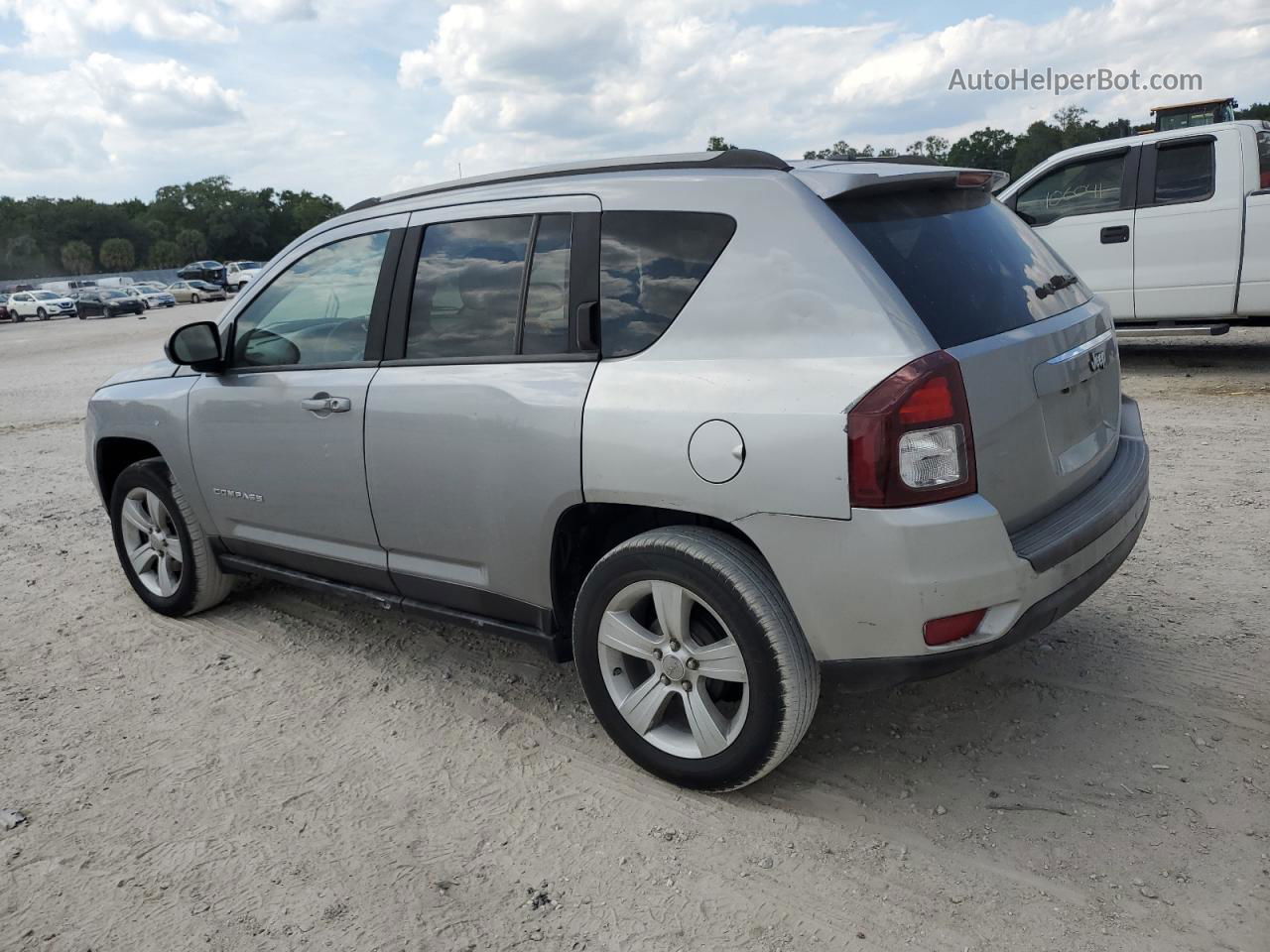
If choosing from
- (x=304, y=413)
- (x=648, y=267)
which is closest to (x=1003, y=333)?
(x=648, y=267)

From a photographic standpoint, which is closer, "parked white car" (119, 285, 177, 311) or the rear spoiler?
the rear spoiler

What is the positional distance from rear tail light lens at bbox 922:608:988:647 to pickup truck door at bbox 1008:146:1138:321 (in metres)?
7.49

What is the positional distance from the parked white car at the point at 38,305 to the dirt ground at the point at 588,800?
151 ft

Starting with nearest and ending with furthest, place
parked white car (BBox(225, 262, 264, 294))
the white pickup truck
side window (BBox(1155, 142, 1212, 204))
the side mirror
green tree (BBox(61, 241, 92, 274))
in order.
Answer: the side mirror, the white pickup truck, side window (BBox(1155, 142, 1212, 204)), parked white car (BBox(225, 262, 264, 294)), green tree (BBox(61, 241, 92, 274))

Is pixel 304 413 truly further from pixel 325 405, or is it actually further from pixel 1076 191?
pixel 1076 191

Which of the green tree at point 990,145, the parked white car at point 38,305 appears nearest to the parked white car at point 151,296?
the parked white car at point 38,305

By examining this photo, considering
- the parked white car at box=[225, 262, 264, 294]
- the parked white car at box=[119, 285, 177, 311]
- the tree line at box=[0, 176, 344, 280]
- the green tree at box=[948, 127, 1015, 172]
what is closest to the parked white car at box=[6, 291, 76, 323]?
the parked white car at box=[119, 285, 177, 311]

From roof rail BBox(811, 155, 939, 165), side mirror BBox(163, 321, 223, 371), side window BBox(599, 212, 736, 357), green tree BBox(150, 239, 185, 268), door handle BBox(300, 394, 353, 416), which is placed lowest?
door handle BBox(300, 394, 353, 416)

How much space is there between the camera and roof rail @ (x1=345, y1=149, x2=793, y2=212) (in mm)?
3023

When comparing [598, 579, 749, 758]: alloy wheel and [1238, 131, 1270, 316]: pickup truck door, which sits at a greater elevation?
[1238, 131, 1270, 316]: pickup truck door

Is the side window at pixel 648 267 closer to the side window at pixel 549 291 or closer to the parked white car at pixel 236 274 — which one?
the side window at pixel 549 291

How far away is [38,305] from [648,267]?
48852mm

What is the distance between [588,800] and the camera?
3074 millimetres

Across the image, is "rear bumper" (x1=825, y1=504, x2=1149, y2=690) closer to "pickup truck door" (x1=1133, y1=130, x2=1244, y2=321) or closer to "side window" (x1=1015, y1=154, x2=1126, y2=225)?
"pickup truck door" (x1=1133, y1=130, x2=1244, y2=321)
